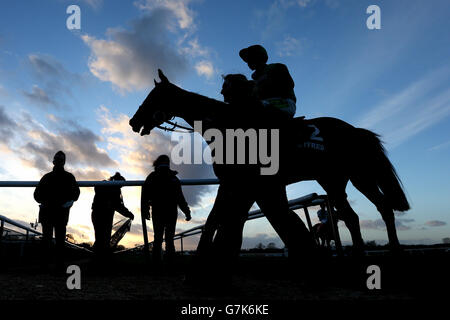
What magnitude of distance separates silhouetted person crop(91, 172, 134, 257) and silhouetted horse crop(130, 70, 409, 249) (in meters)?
1.68

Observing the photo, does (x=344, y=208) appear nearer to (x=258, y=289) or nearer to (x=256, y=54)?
(x=258, y=289)

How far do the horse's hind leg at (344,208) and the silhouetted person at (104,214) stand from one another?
11.5ft

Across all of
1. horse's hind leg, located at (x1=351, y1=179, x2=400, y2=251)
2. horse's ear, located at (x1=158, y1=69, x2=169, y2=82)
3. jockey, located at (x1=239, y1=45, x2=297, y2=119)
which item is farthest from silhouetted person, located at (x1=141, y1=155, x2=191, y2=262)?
horse's hind leg, located at (x1=351, y1=179, x2=400, y2=251)

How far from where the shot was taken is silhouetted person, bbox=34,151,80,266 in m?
4.42

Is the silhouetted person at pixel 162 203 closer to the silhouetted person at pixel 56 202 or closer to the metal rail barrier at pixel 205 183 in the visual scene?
the metal rail barrier at pixel 205 183

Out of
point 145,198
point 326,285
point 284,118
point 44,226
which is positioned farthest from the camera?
point 145,198

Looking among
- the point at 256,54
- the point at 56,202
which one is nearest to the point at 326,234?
the point at 256,54

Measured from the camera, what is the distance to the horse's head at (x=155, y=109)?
3.98 m

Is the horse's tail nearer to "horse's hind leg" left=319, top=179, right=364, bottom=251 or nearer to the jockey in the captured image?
"horse's hind leg" left=319, top=179, right=364, bottom=251

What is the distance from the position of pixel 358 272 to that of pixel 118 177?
4.53 meters

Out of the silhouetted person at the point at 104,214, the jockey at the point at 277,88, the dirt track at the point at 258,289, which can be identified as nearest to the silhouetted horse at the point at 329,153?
the jockey at the point at 277,88

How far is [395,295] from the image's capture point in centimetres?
260
